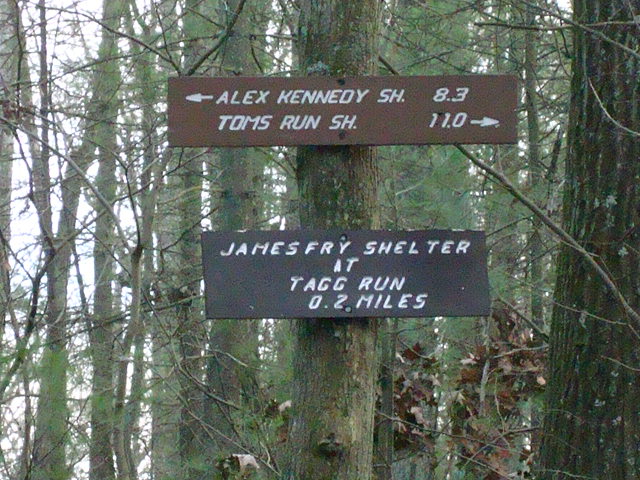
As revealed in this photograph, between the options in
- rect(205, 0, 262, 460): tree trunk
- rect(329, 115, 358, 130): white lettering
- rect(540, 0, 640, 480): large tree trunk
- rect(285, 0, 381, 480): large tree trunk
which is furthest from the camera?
rect(205, 0, 262, 460): tree trunk

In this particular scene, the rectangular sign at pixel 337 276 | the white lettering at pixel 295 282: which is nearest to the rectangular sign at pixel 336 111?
the rectangular sign at pixel 337 276

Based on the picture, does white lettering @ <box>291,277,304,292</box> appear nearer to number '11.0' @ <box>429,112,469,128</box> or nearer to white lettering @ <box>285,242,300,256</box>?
white lettering @ <box>285,242,300,256</box>

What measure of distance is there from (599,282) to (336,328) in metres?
1.42

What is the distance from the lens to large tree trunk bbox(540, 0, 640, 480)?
3.78 meters

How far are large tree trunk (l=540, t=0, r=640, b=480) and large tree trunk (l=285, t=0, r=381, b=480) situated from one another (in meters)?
1.10

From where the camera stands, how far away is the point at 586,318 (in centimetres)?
390

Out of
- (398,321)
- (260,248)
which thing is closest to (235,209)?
(398,321)

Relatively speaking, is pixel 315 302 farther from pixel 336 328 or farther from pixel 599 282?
pixel 599 282

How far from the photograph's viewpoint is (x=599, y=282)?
3891 mm

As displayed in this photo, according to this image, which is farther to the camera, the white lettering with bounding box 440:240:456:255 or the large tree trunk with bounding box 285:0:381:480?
the white lettering with bounding box 440:240:456:255

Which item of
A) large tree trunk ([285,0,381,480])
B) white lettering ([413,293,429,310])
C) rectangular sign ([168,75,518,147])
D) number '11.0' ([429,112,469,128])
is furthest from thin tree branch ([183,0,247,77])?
white lettering ([413,293,429,310])

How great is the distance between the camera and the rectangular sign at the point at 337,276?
300 cm

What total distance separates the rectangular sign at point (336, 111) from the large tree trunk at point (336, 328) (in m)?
A: 0.09

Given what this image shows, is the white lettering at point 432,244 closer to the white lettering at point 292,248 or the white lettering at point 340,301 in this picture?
the white lettering at point 340,301
